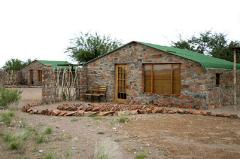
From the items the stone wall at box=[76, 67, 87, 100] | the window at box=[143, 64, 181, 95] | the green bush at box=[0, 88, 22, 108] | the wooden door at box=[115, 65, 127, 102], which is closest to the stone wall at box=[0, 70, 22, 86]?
the stone wall at box=[76, 67, 87, 100]

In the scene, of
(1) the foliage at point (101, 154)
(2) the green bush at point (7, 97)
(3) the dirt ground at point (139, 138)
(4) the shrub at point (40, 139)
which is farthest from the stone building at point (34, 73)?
(1) the foliage at point (101, 154)

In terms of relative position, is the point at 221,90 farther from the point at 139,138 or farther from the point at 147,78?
the point at 139,138

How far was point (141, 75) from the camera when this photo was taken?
17.2m

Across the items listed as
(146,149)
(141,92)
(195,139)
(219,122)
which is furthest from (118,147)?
(141,92)

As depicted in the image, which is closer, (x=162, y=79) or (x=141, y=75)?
(x=162, y=79)

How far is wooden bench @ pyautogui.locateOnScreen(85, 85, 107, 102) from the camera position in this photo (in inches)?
727

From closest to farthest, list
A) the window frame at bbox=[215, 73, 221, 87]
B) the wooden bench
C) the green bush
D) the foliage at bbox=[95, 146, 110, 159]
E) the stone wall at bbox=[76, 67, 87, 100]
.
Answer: the foliage at bbox=[95, 146, 110, 159]
the green bush
the window frame at bbox=[215, 73, 221, 87]
the wooden bench
the stone wall at bbox=[76, 67, 87, 100]

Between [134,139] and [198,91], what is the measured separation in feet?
24.9

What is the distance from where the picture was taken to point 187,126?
33.7 ft

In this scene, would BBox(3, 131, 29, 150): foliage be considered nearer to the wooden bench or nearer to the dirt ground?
the dirt ground

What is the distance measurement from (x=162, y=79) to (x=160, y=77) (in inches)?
6.6

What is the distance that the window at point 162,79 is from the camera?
16016mm

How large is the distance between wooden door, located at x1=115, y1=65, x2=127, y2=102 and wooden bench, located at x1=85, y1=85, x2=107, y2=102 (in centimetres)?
74

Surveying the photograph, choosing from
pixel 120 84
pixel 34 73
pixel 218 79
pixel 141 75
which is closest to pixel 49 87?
pixel 120 84
